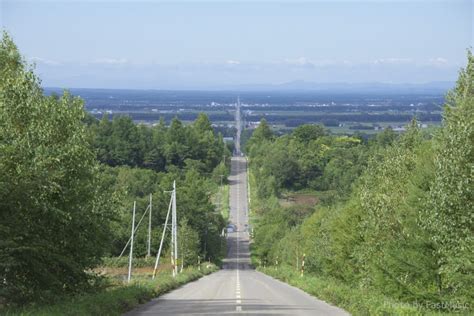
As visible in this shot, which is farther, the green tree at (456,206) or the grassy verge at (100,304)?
the green tree at (456,206)

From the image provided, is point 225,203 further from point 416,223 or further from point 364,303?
point 364,303

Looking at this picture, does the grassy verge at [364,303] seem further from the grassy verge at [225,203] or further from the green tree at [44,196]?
the grassy verge at [225,203]

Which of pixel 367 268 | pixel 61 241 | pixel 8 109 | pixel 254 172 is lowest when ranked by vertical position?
pixel 254 172

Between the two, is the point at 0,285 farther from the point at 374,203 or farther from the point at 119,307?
the point at 374,203

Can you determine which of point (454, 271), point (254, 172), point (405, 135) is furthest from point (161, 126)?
point (454, 271)

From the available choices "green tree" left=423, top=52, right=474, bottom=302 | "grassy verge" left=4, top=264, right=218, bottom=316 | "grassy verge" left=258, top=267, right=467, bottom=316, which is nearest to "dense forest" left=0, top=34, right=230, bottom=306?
"grassy verge" left=4, top=264, right=218, bottom=316

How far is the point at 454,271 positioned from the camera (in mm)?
22516

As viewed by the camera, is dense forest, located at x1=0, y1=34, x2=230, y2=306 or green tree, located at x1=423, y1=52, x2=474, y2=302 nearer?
dense forest, located at x1=0, y1=34, x2=230, y2=306

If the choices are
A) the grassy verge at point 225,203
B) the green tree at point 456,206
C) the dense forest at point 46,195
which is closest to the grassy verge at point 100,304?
the dense forest at point 46,195

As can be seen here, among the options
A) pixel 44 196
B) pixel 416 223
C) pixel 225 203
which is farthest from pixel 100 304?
pixel 225 203

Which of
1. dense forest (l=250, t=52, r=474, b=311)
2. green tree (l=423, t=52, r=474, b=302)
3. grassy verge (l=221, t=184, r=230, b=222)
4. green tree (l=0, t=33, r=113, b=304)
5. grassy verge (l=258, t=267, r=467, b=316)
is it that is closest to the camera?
grassy verge (l=258, t=267, r=467, b=316)

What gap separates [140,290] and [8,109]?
8.24 m

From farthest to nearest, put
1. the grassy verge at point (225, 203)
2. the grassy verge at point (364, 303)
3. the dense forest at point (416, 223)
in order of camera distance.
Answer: the grassy verge at point (225, 203), the dense forest at point (416, 223), the grassy verge at point (364, 303)

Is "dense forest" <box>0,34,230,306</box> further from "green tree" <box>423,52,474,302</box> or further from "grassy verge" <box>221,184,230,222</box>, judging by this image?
"grassy verge" <box>221,184,230,222</box>
